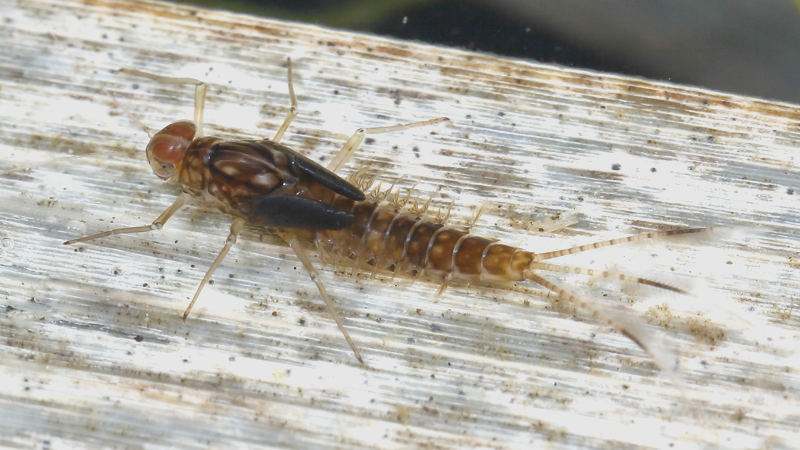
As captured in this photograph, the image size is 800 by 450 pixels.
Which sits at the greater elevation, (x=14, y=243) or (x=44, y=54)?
(x=44, y=54)

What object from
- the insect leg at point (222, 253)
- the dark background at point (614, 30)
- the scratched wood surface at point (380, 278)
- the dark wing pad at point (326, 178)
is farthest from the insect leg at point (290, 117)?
the dark background at point (614, 30)

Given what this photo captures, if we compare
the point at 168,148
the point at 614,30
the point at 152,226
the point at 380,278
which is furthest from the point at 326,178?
the point at 614,30

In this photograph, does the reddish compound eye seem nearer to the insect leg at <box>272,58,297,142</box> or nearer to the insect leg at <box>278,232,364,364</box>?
Answer: the insect leg at <box>272,58,297,142</box>

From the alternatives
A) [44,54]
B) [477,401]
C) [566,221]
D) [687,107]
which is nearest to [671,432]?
[477,401]

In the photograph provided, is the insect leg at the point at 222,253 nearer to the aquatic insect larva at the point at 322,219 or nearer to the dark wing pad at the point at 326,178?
the aquatic insect larva at the point at 322,219

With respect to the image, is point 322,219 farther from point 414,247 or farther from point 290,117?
point 290,117

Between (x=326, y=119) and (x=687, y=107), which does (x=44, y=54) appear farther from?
(x=687, y=107)

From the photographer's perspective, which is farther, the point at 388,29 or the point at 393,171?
the point at 388,29
